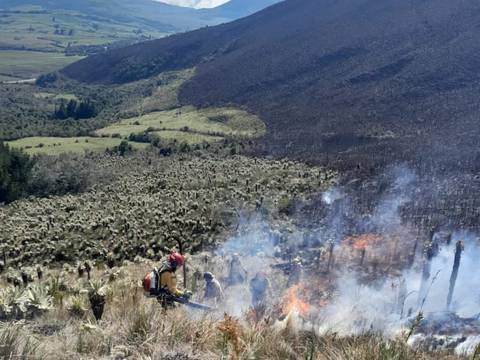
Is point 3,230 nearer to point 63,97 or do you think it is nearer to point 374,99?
point 374,99

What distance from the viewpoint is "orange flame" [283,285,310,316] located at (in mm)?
9295

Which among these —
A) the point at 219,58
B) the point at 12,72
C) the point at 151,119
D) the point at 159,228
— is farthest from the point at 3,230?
the point at 12,72

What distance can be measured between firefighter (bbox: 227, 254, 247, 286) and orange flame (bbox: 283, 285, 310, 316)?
1.18m

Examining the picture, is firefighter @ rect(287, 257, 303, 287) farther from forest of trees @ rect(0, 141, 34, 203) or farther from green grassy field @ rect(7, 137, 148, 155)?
green grassy field @ rect(7, 137, 148, 155)

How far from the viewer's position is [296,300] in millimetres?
10570

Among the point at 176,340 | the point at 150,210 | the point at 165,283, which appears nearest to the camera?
the point at 176,340

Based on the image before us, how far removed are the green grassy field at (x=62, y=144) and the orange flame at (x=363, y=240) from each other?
34292 mm

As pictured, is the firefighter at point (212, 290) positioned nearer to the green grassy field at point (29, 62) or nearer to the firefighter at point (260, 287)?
the firefighter at point (260, 287)

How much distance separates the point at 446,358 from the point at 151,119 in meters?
59.3

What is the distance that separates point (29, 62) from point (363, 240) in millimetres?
137555

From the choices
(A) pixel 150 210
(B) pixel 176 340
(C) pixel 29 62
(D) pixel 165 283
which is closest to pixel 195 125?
(A) pixel 150 210

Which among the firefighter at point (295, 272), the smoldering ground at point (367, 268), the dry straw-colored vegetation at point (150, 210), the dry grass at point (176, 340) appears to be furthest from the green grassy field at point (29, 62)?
the dry grass at point (176, 340)

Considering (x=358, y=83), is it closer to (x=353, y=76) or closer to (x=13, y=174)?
(x=353, y=76)

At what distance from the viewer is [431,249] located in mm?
13344
